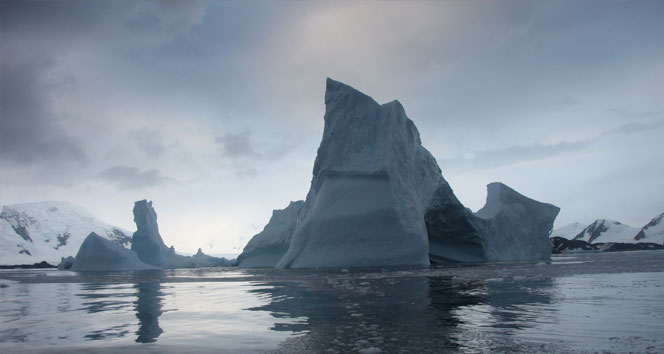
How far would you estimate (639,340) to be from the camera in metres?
3.55

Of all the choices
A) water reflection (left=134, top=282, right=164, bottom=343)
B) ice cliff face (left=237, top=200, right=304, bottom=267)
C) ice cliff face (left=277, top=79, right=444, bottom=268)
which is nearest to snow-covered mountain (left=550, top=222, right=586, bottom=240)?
ice cliff face (left=237, top=200, right=304, bottom=267)

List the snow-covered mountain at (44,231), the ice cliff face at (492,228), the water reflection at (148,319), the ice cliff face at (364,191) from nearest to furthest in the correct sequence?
the water reflection at (148,319)
the ice cliff face at (364,191)
the ice cliff face at (492,228)
the snow-covered mountain at (44,231)

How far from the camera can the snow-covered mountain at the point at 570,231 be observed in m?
135

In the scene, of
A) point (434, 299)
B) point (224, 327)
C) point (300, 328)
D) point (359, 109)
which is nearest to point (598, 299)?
point (434, 299)

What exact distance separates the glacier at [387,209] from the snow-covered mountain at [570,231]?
119m

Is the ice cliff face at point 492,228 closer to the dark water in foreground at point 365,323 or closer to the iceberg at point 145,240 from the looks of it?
the dark water in foreground at point 365,323

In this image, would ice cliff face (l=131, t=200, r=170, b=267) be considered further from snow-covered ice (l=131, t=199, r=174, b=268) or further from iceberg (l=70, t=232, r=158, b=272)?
iceberg (l=70, t=232, r=158, b=272)

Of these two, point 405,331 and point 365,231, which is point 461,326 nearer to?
point 405,331

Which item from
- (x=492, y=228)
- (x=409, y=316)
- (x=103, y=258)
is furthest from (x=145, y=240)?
(x=409, y=316)

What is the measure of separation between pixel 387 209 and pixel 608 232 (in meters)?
117

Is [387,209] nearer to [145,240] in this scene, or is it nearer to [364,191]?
[364,191]

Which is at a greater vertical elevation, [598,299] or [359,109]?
[359,109]

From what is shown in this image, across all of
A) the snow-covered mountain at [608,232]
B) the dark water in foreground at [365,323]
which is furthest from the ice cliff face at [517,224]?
the snow-covered mountain at [608,232]

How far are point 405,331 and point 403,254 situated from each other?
16070 mm
